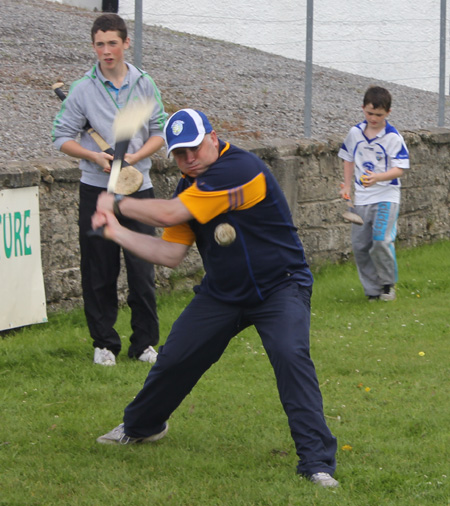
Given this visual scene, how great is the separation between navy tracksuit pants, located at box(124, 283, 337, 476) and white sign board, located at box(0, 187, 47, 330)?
8.06 ft

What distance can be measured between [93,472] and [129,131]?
1744 millimetres

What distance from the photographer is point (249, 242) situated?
14.6 feet

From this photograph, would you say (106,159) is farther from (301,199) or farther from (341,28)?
(341,28)

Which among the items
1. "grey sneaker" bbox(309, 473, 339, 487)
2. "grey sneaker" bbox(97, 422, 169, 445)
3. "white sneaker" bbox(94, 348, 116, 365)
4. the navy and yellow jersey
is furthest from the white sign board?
"grey sneaker" bbox(309, 473, 339, 487)

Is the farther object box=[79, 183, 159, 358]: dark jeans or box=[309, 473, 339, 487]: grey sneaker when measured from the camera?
box=[79, 183, 159, 358]: dark jeans

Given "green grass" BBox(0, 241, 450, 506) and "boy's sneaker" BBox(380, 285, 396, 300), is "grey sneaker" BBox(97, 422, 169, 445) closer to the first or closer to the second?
"green grass" BBox(0, 241, 450, 506)

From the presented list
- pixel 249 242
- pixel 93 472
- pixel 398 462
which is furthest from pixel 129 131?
pixel 398 462

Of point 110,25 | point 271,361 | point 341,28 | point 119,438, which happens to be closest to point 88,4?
point 341,28

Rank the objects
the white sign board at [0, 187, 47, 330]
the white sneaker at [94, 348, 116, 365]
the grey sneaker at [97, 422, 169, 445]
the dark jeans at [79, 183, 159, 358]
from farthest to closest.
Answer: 1. the white sign board at [0, 187, 47, 330]
2. the white sneaker at [94, 348, 116, 365]
3. the dark jeans at [79, 183, 159, 358]
4. the grey sneaker at [97, 422, 169, 445]

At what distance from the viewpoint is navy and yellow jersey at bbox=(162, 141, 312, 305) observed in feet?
14.2

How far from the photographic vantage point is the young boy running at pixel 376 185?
318 inches

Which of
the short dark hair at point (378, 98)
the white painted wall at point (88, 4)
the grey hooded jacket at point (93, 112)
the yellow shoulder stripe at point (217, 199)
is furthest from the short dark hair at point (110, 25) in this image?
the white painted wall at point (88, 4)

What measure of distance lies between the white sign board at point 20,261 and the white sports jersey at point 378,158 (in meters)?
2.94

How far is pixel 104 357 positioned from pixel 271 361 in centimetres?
222
